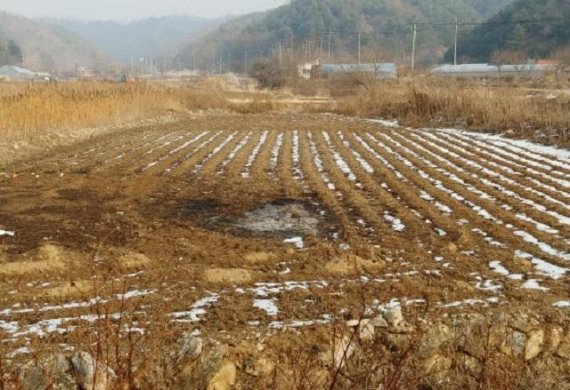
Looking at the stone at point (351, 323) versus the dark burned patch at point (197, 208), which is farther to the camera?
the dark burned patch at point (197, 208)

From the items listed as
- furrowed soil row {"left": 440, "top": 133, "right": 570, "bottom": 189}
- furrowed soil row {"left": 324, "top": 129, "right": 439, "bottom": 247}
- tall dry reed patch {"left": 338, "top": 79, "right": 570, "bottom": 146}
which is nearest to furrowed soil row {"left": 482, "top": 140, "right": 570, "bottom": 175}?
furrowed soil row {"left": 440, "top": 133, "right": 570, "bottom": 189}

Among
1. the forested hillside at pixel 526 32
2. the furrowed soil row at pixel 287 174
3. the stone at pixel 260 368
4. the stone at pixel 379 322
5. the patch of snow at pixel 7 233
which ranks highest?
the forested hillside at pixel 526 32

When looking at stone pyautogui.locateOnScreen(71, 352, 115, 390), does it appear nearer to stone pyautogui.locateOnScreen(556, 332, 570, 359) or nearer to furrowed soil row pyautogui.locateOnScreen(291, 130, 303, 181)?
stone pyautogui.locateOnScreen(556, 332, 570, 359)

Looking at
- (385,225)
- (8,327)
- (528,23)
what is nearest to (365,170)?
(385,225)

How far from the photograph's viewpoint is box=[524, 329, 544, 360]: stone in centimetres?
424

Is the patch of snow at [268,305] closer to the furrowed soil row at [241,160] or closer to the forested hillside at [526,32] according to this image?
the furrowed soil row at [241,160]

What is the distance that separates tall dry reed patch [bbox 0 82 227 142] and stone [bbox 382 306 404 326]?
38.1 ft

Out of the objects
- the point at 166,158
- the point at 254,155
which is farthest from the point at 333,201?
the point at 166,158

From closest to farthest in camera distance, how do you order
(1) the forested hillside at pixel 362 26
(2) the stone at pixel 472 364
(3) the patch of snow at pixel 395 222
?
1. (2) the stone at pixel 472 364
2. (3) the patch of snow at pixel 395 222
3. (1) the forested hillside at pixel 362 26

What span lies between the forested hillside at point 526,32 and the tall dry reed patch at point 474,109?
35843 millimetres

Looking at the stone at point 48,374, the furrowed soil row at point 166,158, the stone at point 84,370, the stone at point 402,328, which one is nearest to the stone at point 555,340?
the stone at point 402,328

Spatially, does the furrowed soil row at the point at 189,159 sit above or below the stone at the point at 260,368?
above

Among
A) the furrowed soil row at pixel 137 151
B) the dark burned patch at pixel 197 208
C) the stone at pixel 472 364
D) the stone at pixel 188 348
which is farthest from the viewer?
the furrowed soil row at pixel 137 151

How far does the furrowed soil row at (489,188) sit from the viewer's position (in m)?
6.94
